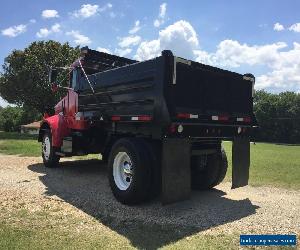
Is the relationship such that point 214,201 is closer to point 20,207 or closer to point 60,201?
point 60,201

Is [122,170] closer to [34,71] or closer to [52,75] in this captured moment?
[52,75]

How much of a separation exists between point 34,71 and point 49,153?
1127 inches

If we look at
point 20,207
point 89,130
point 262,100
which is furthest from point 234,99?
point 262,100

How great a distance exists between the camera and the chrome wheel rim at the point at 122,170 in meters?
8.01

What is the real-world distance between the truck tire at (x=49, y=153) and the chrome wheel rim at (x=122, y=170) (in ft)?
14.3

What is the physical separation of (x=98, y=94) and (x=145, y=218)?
369cm

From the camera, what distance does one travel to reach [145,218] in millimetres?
6953

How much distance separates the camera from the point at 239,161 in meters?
8.55

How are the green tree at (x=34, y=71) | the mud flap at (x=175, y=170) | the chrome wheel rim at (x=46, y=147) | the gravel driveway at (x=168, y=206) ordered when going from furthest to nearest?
the green tree at (x=34, y=71)
the chrome wheel rim at (x=46, y=147)
the mud flap at (x=175, y=170)
the gravel driveway at (x=168, y=206)

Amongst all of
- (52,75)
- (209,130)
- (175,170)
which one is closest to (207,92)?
(209,130)

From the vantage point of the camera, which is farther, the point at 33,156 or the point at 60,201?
the point at 33,156

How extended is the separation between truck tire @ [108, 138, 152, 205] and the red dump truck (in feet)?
0.06

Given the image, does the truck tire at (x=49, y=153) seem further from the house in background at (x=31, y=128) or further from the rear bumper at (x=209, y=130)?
the house in background at (x=31, y=128)

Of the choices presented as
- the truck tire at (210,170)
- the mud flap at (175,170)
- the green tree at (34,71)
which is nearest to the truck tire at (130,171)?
the mud flap at (175,170)
